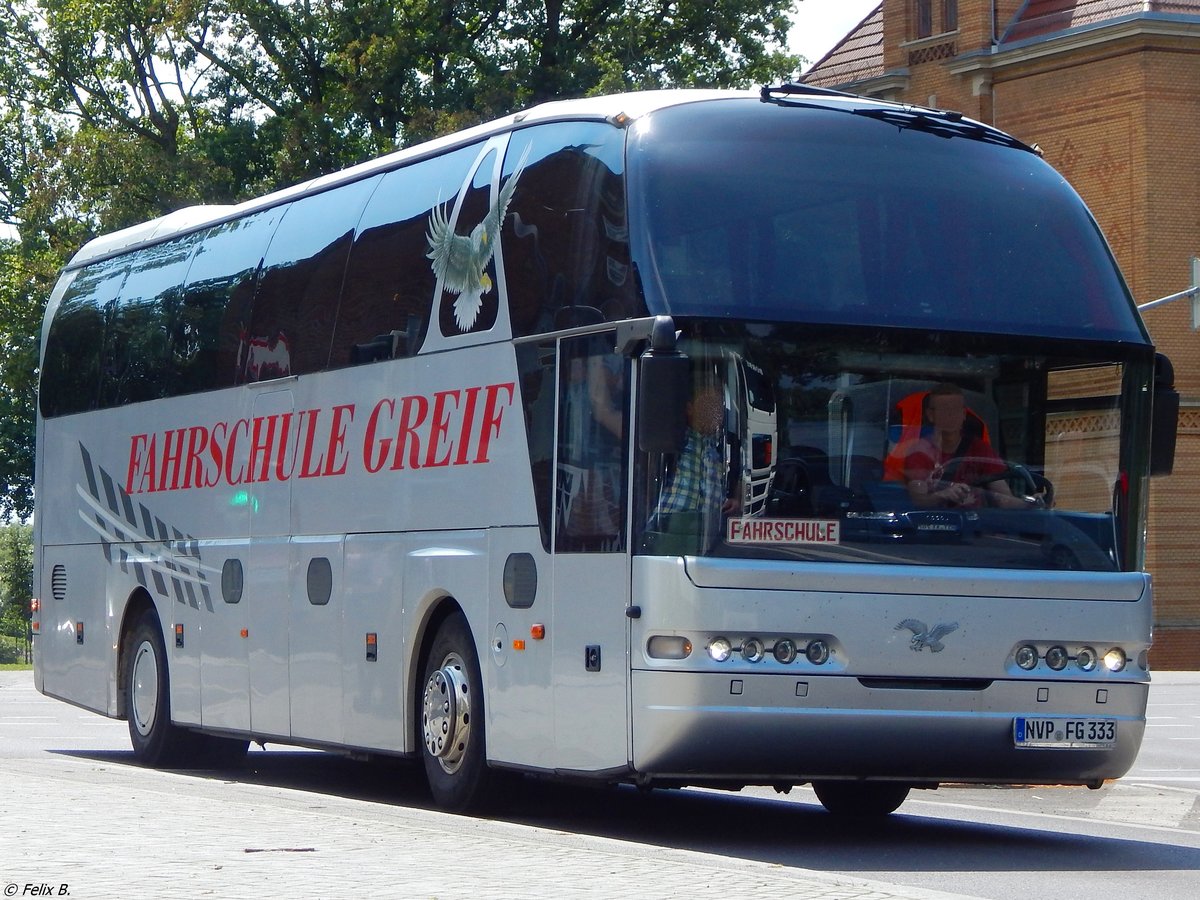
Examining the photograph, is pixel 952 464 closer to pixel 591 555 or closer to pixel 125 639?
pixel 591 555

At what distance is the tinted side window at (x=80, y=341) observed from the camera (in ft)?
58.3

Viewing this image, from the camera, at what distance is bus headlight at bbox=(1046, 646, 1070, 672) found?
33.9 feet

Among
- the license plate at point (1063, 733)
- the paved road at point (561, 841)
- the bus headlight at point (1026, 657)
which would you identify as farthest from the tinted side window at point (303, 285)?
the license plate at point (1063, 733)

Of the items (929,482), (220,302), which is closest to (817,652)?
(929,482)

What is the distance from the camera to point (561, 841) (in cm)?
921

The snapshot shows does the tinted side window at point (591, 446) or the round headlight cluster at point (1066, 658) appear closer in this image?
the tinted side window at point (591, 446)

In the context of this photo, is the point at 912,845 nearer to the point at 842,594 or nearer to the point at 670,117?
the point at 842,594

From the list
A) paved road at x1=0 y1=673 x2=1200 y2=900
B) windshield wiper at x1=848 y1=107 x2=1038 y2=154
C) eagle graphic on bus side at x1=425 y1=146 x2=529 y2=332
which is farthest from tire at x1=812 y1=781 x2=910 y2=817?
windshield wiper at x1=848 y1=107 x2=1038 y2=154

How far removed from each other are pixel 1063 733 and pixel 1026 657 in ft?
1.44

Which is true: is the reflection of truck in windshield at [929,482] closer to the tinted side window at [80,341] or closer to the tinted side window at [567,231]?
the tinted side window at [567,231]

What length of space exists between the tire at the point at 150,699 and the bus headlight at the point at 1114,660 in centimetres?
817

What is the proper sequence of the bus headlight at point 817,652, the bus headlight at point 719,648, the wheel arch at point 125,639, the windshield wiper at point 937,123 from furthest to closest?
the wheel arch at point 125,639, the windshield wiper at point 937,123, the bus headlight at point 817,652, the bus headlight at point 719,648

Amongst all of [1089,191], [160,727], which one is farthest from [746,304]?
[1089,191]

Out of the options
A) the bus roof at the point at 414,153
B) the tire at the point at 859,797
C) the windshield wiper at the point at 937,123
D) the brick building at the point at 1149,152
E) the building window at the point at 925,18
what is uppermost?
the building window at the point at 925,18
